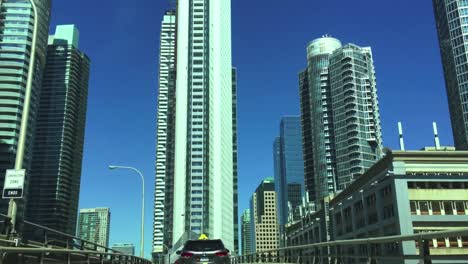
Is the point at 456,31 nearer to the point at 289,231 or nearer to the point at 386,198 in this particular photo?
the point at 289,231

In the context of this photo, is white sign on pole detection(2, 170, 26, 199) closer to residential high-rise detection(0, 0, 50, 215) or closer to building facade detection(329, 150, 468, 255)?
residential high-rise detection(0, 0, 50, 215)

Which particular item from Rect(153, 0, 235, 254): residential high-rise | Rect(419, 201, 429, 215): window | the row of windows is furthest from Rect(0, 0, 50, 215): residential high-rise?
the row of windows

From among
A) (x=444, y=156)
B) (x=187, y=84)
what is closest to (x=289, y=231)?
(x=187, y=84)

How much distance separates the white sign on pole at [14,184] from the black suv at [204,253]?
732 cm

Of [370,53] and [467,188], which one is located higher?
[370,53]

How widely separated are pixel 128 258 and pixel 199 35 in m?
163

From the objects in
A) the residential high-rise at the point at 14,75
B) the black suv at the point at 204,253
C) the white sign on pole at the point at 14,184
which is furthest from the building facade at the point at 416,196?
the white sign on pole at the point at 14,184

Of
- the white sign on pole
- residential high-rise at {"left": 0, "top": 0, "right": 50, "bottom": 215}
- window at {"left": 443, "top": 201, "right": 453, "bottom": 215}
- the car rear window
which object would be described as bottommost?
the car rear window

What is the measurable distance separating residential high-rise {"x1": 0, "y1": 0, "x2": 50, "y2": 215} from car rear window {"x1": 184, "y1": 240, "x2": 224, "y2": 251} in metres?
56.6

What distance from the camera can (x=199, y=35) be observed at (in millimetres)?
189750

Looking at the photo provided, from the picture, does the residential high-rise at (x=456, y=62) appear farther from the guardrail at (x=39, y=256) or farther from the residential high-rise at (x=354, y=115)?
the guardrail at (x=39, y=256)

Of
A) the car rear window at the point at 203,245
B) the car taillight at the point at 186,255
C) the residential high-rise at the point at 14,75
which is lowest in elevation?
the car taillight at the point at 186,255

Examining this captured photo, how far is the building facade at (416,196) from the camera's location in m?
73.7

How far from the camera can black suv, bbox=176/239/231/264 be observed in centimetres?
2112
